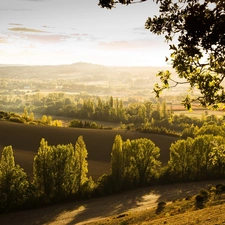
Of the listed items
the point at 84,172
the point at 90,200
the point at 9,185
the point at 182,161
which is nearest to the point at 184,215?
the point at 90,200

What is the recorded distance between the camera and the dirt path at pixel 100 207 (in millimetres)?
56969

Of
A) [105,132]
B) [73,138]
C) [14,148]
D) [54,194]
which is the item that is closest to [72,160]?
[54,194]

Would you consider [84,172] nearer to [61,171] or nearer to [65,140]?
[61,171]

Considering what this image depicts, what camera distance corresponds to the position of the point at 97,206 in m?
63.9

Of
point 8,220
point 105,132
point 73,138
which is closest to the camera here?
point 8,220

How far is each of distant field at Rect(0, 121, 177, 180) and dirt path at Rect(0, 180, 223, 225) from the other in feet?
54.8

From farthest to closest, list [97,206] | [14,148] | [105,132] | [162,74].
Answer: [105,132] < [14,148] < [97,206] < [162,74]

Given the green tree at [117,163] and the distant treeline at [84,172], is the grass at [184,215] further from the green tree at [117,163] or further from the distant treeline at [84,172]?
the green tree at [117,163]

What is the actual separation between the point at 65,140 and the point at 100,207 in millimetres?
51614

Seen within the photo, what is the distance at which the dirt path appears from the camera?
57.0 metres

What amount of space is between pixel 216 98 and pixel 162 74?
145 inches

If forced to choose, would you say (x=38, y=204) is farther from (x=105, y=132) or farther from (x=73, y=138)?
(x=105, y=132)

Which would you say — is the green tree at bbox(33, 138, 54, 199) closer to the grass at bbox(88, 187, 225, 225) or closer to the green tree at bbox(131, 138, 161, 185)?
the green tree at bbox(131, 138, 161, 185)

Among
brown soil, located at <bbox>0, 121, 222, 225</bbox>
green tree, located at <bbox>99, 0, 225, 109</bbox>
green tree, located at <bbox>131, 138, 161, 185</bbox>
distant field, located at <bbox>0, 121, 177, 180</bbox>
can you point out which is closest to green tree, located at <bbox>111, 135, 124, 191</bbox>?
brown soil, located at <bbox>0, 121, 222, 225</bbox>
